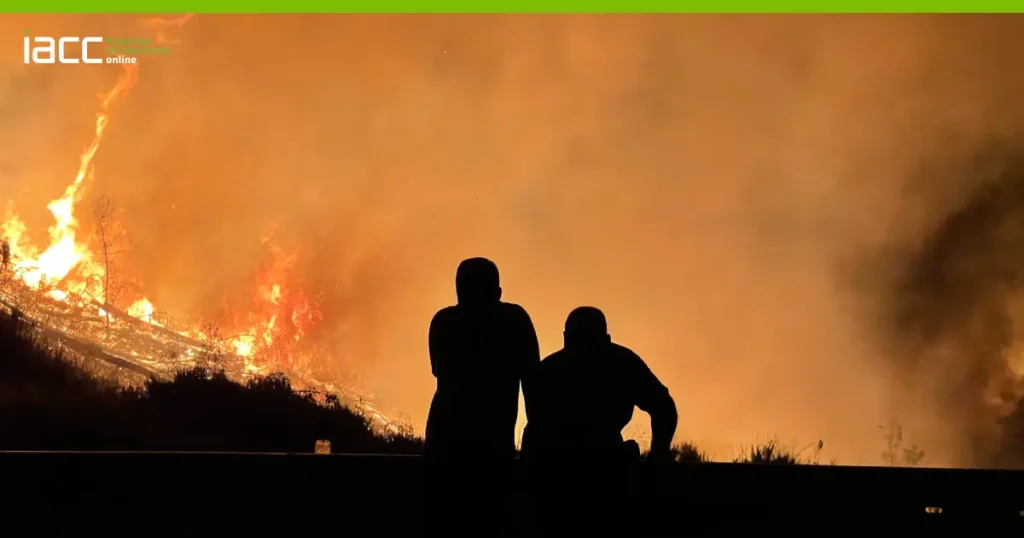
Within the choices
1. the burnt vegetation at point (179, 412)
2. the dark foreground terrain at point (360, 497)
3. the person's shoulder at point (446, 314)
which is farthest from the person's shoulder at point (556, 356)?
the burnt vegetation at point (179, 412)

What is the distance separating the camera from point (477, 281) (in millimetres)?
4012

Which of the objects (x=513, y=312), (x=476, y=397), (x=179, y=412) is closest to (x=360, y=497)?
(x=476, y=397)

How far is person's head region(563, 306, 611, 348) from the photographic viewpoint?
146 inches

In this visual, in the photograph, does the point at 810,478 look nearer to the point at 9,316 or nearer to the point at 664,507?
the point at 664,507

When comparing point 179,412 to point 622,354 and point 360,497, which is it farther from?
point 622,354

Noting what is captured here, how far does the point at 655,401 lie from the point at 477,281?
3.10 ft

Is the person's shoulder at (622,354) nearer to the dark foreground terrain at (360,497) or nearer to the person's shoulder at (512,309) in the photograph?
the person's shoulder at (512,309)

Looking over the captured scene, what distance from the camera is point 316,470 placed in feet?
17.2

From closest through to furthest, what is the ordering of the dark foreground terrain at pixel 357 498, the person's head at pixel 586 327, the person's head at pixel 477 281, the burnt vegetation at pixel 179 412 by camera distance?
the person's head at pixel 586 327 → the person's head at pixel 477 281 → the dark foreground terrain at pixel 357 498 → the burnt vegetation at pixel 179 412

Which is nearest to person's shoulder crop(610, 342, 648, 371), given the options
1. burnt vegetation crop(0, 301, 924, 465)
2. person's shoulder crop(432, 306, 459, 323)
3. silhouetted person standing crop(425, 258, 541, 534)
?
silhouetted person standing crop(425, 258, 541, 534)

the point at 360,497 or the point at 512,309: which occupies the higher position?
the point at 512,309

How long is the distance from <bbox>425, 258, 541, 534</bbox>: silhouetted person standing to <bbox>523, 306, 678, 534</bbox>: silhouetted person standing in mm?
281

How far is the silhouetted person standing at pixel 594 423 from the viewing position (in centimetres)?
375

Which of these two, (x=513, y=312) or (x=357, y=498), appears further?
(x=357, y=498)
